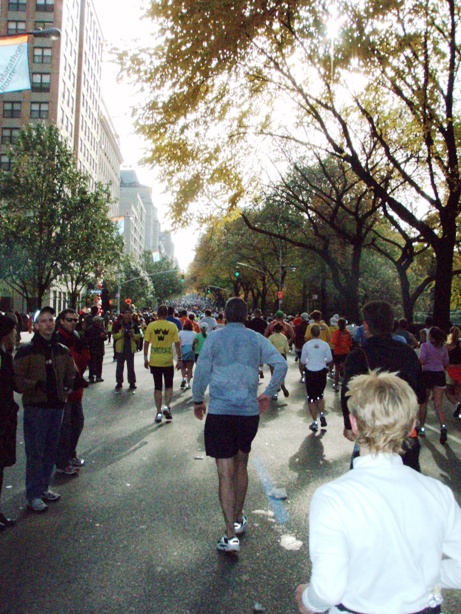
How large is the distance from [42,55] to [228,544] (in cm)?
6164

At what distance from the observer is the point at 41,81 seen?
2205 inches

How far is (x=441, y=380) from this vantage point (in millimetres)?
8938

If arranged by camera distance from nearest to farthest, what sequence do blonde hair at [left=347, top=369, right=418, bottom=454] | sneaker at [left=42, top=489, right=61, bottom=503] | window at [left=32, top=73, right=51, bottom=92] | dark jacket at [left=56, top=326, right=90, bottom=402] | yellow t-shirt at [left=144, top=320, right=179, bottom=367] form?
blonde hair at [left=347, top=369, right=418, bottom=454]
sneaker at [left=42, top=489, right=61, bottom=503]
dark jacket at [left=56, top=326, right=90, bottom=402]
yellow t-shirt at [left=144, top=320, right=179, bottom=367]
window at [left=32, top=73, right=51, bottom=92]

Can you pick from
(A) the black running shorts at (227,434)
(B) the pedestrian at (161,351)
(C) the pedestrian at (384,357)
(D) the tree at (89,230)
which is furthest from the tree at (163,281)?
(C) the pedestrian at (384,357)

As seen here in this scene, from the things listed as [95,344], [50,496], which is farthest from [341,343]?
[50,496]

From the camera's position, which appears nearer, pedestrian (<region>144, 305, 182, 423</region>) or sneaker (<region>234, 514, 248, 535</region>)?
sneaker (<region>234, 514, 248, 535</region>)

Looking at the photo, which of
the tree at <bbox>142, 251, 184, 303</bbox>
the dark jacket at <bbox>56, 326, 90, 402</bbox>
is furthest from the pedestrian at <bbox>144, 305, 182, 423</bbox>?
the tree at <bbox>142, 251, 184, 303</bbox>

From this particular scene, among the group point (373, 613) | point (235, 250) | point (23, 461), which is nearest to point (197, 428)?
point (23, 461)

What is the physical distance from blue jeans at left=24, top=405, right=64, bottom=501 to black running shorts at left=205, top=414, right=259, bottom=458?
1.75 meters

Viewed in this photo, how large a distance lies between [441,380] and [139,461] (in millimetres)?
4937

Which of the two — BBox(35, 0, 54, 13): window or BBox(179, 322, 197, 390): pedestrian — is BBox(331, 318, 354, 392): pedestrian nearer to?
BBox(179, 322, 197, 390): pedestrian

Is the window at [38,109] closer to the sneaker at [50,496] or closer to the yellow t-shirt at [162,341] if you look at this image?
the yellow t-shirt at [162,341]

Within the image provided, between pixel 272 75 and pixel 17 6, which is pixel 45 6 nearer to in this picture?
pixel 17 6

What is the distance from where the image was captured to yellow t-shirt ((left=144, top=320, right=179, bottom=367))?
31.6 ft
